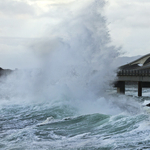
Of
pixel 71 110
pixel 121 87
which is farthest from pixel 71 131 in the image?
pixel 121 87

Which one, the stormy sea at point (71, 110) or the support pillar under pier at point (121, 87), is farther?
the support pillar under pier at point (121, 87)

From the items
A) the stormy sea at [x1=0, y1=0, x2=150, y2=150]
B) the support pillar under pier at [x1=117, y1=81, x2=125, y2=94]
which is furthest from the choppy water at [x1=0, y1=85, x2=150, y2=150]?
the support pillar under pier at [x1=117, y1=81, x2=125, y2=94]

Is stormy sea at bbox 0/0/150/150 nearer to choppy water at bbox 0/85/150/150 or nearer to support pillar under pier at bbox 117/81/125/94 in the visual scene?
choppy water at bbox 0/85/150/150

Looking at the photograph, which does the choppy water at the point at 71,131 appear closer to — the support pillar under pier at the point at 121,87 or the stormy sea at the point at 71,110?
the stormy sea at the point at 71,110

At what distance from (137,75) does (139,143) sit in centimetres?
3729

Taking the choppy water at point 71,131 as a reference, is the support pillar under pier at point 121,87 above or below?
above

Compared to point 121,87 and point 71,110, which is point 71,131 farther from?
point 121,87

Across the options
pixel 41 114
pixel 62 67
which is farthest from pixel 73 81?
pixel 41 114

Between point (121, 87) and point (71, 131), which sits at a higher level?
point (121, 87)

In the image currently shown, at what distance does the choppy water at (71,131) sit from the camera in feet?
41.6

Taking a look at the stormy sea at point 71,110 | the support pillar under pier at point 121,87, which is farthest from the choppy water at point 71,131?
the support pillar under pier at point 121,87

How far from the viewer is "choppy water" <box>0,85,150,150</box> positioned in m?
12.7

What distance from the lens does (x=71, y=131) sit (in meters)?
15.6

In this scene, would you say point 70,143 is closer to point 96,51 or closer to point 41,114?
point 41,114
